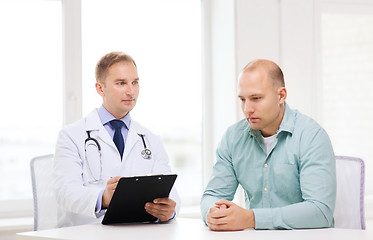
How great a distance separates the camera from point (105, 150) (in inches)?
104

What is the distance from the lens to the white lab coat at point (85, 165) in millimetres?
2514

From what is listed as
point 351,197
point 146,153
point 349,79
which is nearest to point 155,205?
point 146,153

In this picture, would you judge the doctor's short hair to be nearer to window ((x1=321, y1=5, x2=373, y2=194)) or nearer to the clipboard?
the clipboard

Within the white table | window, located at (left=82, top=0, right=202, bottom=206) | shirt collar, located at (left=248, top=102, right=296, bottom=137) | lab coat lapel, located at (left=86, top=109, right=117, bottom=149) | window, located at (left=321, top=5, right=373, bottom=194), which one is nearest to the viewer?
the white table

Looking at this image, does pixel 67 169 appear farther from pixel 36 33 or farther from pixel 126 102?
pixel 36 33

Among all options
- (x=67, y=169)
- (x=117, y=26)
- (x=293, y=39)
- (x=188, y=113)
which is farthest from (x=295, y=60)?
(x=67, y=169)

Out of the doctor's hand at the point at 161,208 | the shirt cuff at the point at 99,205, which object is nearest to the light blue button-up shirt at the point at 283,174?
the doctor's hand at the point at 161,208

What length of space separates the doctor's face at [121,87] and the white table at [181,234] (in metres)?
0.63

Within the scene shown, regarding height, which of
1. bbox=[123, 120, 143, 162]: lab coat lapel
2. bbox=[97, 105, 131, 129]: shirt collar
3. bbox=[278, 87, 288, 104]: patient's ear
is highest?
bbox=[278, 87, 288, 104]: patient's ear

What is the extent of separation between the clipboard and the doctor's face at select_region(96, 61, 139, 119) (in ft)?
1.73

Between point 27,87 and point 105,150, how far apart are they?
56.3 inches

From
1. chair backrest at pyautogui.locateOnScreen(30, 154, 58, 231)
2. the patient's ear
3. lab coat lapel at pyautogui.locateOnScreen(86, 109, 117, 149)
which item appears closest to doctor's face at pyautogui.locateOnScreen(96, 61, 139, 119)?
lab coat lapel at pyautogui.locateOnScreen(86, 109, 117, 149)

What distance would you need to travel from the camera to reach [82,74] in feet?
13.0

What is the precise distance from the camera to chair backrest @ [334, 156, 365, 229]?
8.27 feet
